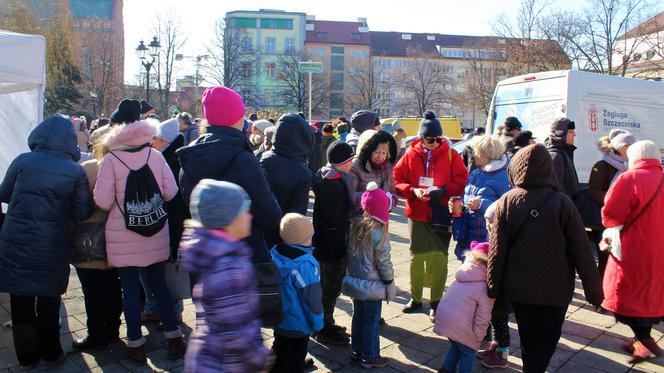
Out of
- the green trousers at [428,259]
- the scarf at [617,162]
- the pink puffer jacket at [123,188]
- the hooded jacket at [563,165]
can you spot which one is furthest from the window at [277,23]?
the pink puffer jacket at [123,188]

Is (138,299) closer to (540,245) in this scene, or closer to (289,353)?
(289,353)

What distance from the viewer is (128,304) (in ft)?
12.7

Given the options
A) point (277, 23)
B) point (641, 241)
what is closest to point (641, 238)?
point (641, 241)

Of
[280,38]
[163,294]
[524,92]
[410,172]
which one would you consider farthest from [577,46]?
[280,38]

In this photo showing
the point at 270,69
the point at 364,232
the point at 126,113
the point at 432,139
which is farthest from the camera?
the point at 270,69

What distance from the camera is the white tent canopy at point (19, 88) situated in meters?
4.72

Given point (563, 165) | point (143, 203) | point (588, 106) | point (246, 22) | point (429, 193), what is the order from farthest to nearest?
point (246, 22) → point (588, 106) → point (563, 165) → point (429, 193) → point (143, 203)

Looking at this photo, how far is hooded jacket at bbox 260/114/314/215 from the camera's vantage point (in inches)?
144

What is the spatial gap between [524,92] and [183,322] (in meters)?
7.28

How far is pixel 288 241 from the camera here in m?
3.18

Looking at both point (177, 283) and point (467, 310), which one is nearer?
point (467, 310)

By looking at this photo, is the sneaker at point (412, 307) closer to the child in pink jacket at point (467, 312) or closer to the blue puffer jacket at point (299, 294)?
the child in pink jacket at point (467, 312)

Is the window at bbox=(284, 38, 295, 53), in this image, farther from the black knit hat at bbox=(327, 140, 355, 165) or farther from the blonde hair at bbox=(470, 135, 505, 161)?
the black knit hat at bbox=(327, 140, 355, 165)

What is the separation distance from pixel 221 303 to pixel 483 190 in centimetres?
294
